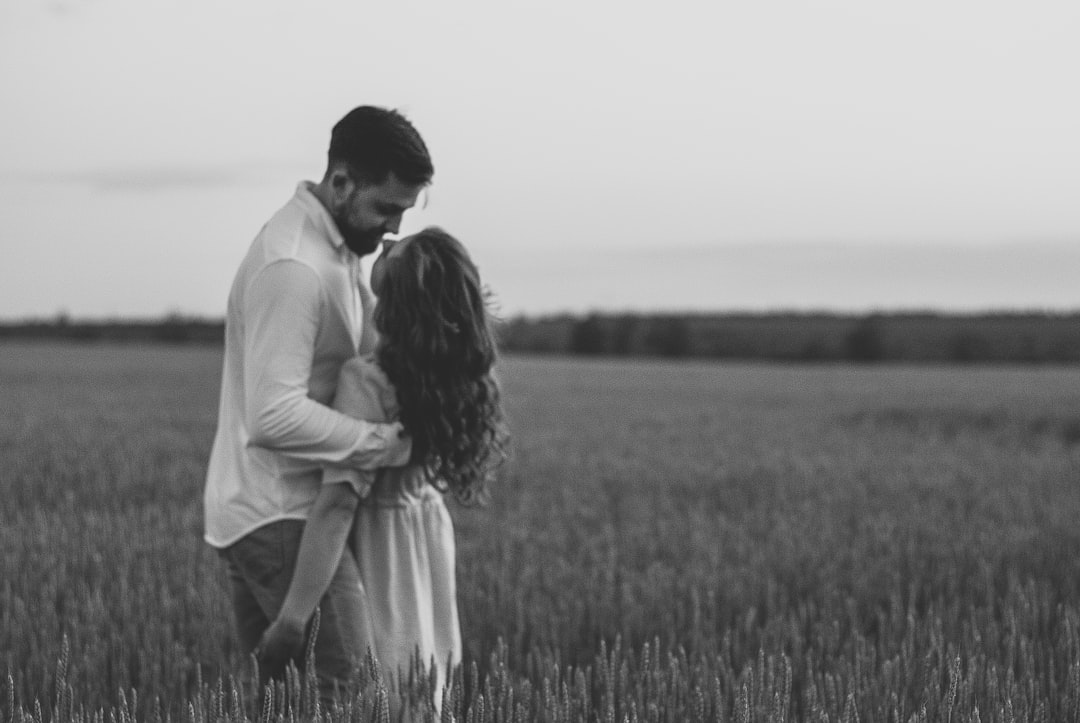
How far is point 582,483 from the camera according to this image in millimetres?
10758

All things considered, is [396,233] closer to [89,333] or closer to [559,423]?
Result: [559,423]

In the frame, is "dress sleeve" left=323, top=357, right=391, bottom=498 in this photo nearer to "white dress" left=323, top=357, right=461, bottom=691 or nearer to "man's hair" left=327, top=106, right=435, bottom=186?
"white dress" left=323, top=357, right=461, bottom=691

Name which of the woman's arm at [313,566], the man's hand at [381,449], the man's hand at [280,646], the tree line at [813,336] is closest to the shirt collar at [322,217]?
the man's hand at [381,449]

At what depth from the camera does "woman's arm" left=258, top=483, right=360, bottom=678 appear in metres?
2.81

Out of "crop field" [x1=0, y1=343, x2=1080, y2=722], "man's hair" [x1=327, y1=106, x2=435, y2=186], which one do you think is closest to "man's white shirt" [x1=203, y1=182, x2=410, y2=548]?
"man's hair" [x1=327, y1=106, x2=435, y2=186]

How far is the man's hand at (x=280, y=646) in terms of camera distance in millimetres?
2816

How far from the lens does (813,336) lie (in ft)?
193

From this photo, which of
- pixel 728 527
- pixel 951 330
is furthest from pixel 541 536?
pixel 951 330

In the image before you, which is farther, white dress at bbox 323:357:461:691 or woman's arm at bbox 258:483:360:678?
white dress at bbox 323:357:461:691

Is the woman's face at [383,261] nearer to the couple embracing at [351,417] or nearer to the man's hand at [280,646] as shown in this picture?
the couple embracing at [351,417]

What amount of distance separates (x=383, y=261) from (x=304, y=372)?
0.35 m

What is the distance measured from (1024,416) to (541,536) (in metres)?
14.2

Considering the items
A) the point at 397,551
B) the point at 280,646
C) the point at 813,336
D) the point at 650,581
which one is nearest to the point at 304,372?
the point at 397,551

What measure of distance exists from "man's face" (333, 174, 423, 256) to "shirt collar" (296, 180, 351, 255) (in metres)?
→ 0.03
